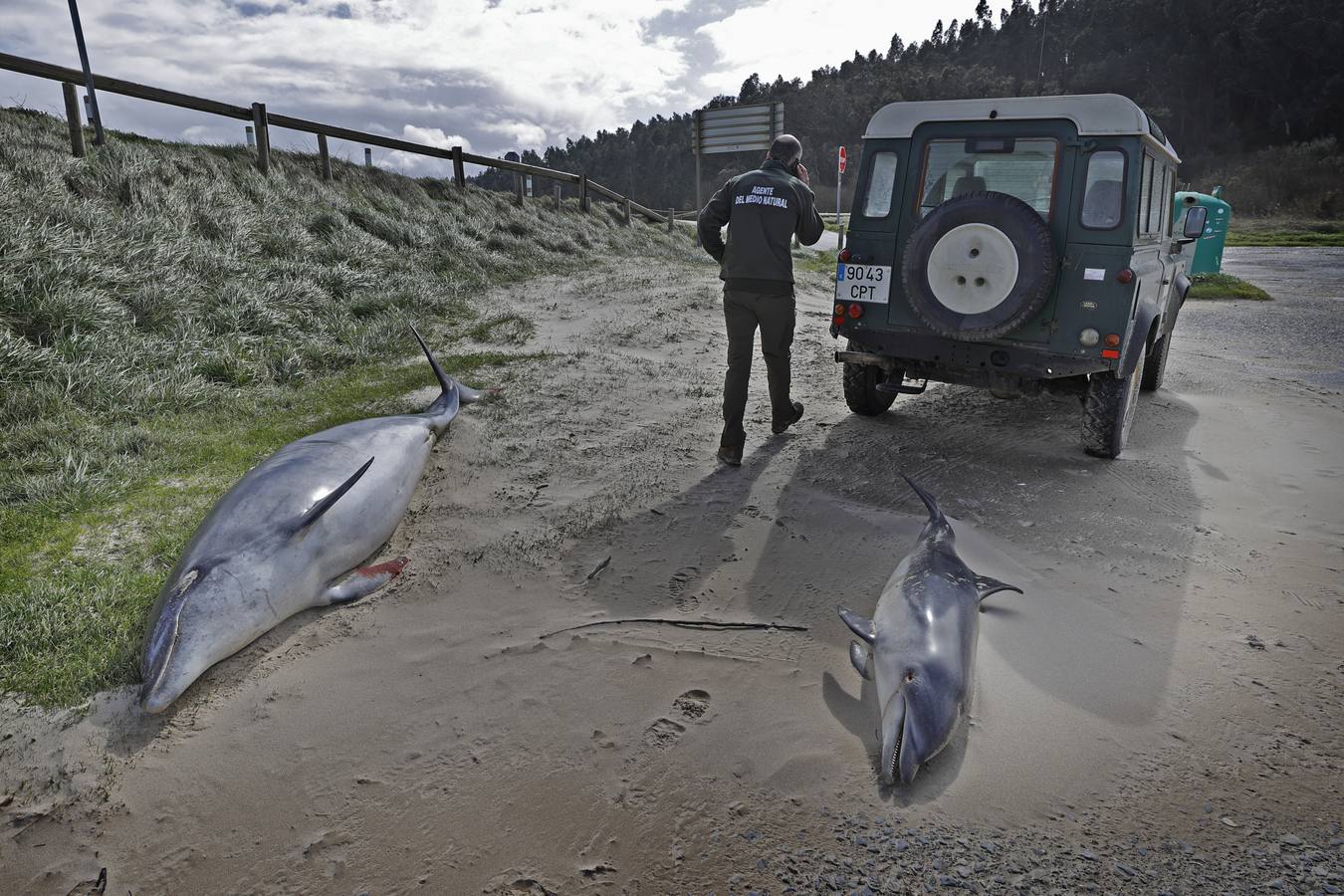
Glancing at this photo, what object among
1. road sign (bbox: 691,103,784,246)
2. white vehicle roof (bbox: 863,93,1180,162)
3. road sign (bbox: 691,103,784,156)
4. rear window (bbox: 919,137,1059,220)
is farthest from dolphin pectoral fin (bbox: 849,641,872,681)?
road sign (bbox: 691,103,784,156)

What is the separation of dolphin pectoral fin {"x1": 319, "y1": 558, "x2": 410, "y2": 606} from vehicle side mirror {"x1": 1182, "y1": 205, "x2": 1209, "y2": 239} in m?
6.49

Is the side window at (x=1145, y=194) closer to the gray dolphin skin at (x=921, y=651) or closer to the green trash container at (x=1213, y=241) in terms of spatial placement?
the gray dolphin skin at (x=921, y=651)

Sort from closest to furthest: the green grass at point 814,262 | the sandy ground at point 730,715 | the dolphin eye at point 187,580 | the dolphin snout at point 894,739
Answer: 1. the sandy ground at point 730,715
2. the dolphin snout at point 894,739
3. the dolphin eye at point 187,580
4. the green grass at point 814,262

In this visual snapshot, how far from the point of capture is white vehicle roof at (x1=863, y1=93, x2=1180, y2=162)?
492 centimetres

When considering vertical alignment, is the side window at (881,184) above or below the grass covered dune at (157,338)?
above

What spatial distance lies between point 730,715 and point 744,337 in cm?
316

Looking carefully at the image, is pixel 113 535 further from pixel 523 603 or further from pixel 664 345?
pixel 664 345

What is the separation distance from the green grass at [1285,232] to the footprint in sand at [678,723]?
124 ft

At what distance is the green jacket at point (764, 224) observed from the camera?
5.25m

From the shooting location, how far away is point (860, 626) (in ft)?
9.91

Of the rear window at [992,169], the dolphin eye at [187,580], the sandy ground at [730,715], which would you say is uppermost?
the rear window at [992,169]

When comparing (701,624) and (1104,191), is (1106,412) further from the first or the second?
(701,624)

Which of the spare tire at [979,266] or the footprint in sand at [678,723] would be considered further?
the spare tire at [979,266]

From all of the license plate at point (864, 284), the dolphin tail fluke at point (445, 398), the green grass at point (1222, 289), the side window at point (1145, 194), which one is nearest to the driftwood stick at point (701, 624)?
the dolphin tail fluke at point (445, 398)
